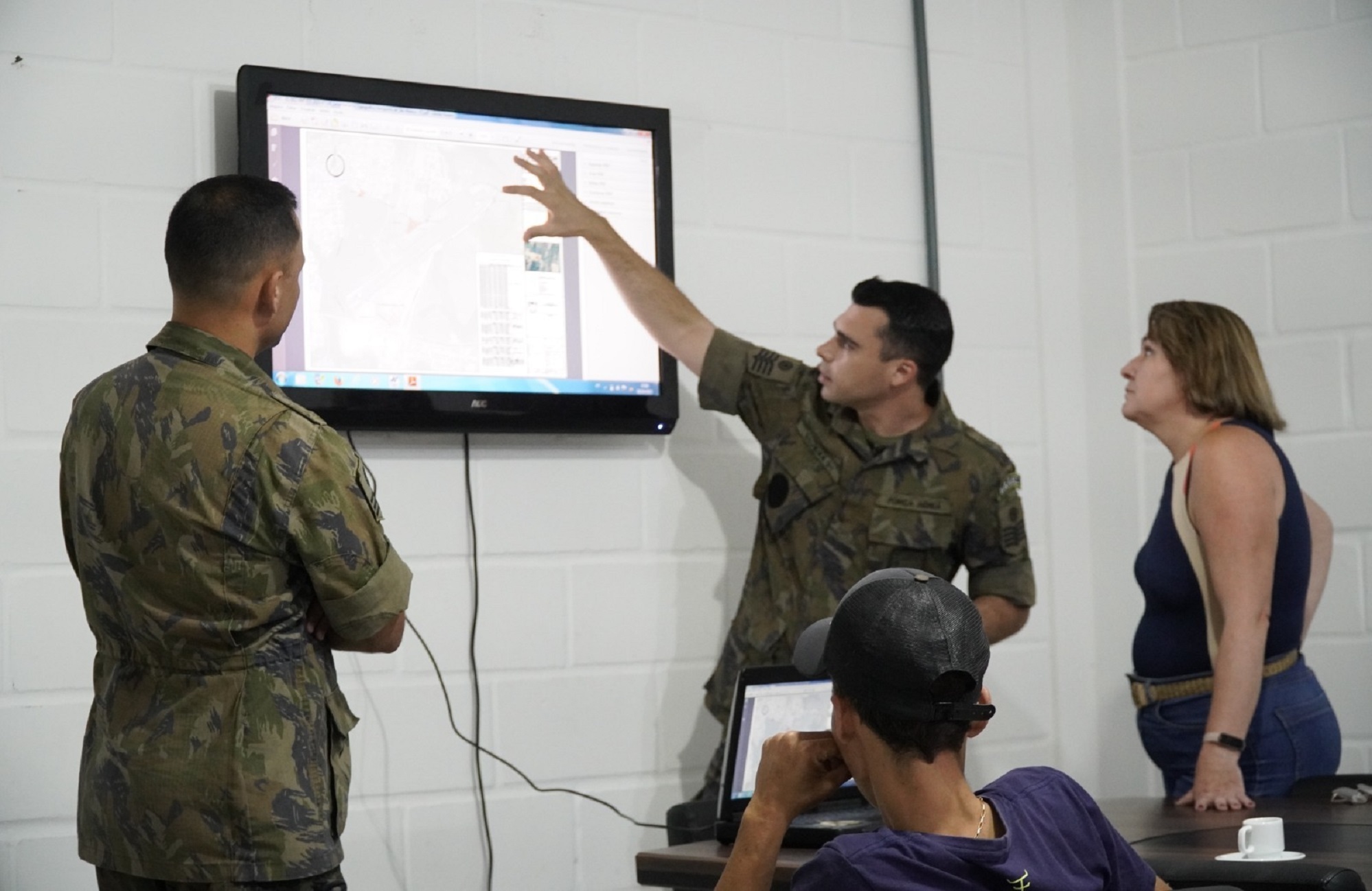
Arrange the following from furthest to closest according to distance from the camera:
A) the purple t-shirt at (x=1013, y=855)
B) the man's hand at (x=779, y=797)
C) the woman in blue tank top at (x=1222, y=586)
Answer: the woman in blue tank top at (x=1222, y=586)
the man's hand at (x=779, y=797)
the purple t-shirt at (x=1013, y=855)

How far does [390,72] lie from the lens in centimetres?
303

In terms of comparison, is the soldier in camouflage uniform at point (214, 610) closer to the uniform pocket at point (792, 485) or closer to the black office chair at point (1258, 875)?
the black office chair at point (1258, 875)

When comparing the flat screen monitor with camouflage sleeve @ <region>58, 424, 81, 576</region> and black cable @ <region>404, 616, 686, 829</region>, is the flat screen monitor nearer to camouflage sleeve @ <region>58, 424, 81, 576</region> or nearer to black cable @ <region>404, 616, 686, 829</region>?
black cable @ <region>404, 616, 686, 829</region>

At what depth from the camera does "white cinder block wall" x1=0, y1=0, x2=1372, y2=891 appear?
271 centimetres

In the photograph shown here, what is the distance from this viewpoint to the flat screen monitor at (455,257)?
9.40 feet

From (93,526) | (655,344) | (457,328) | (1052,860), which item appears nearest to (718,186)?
(655,344)

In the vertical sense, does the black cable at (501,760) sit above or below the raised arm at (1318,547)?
below

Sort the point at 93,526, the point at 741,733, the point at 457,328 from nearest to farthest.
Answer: the point at 93,526
the point at 741,733
the point at 457,328

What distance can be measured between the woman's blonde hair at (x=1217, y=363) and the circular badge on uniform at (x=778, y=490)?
2.58 ft

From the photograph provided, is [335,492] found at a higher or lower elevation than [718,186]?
lower

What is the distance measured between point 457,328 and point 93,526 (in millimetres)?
1130

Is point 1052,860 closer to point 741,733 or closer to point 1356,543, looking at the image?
point 741,733

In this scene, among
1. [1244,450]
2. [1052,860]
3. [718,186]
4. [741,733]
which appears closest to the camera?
[1052,860]

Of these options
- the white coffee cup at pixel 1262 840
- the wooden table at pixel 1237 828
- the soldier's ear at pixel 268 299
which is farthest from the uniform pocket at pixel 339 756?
the white coffee cup at pixel 1262 840
